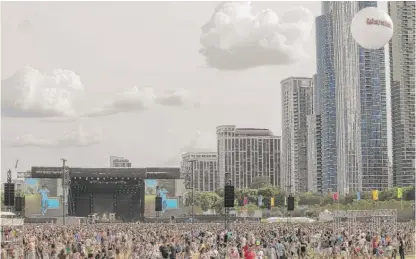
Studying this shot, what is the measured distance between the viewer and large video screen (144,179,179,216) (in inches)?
4124

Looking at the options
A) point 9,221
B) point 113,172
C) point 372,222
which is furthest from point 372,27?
point 113,172

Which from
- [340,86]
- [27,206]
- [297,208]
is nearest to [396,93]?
[340,86]

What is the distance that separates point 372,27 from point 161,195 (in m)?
84.1

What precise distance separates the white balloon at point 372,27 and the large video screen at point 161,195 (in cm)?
8270

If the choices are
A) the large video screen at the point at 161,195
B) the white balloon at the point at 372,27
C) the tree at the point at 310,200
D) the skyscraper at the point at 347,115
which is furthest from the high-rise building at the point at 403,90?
the white balloon at the point at 372,27

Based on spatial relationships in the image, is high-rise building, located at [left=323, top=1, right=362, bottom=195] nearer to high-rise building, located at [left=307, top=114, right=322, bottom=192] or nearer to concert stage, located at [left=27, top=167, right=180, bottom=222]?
high-rise building, located at [left=307, top=114, right=322, bottom=192]

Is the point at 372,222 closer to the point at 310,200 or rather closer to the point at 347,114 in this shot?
the point at 310,200

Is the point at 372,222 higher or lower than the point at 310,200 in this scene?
higher

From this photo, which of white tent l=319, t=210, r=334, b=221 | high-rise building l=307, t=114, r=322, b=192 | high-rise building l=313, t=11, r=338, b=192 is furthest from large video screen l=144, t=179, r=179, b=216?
high-rise building l=307, t=114, r=322, b=192

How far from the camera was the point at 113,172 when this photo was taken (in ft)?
350

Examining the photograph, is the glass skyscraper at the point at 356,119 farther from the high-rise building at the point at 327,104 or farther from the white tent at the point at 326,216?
the white tent at the point at 326,216

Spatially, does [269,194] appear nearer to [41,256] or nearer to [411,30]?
[411,30]

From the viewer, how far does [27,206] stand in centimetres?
10488

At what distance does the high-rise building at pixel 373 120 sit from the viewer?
171000 mm
